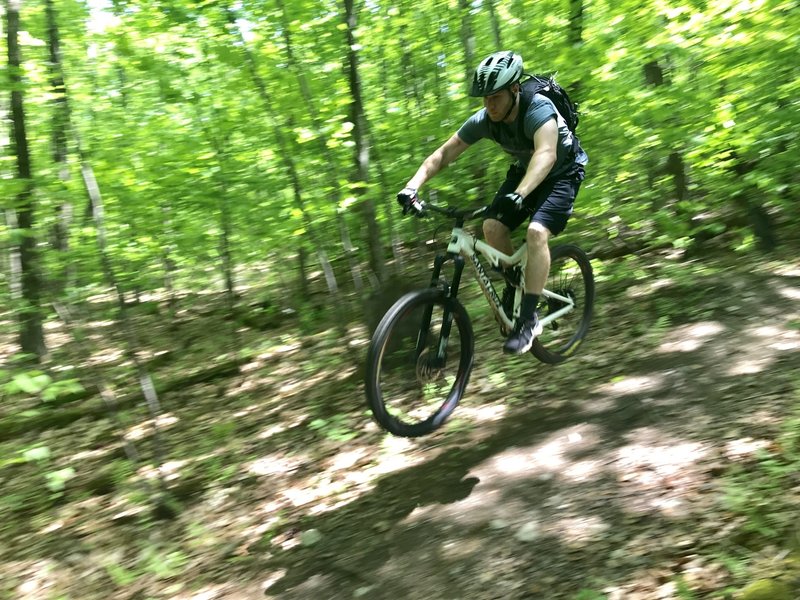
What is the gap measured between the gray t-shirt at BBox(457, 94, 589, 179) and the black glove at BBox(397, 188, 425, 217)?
76cm

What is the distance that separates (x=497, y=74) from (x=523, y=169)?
34.3 inches

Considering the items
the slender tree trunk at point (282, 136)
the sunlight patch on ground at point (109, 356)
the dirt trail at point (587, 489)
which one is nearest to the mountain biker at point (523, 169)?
the dirt trail at point (587, 489)

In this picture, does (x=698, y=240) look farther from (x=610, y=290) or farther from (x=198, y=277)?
(x=198, y=277)

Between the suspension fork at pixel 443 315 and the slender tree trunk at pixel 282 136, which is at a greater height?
the slender tree trunk at pixel 282 136

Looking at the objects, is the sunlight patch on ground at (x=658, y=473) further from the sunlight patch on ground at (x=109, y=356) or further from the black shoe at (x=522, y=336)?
the sunlight patch on ground at (x=109, y=356)

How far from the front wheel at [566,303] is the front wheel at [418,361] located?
877 millimetres

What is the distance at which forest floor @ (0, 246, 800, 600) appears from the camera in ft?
7.63

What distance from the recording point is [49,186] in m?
4.32

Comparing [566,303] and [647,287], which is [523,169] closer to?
[566,303]

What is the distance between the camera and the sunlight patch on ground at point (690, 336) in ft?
13.6

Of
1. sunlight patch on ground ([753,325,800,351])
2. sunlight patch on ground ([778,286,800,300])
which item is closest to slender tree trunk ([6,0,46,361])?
sunlight patch on ground ([753,325,800,351])

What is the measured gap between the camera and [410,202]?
336 cm

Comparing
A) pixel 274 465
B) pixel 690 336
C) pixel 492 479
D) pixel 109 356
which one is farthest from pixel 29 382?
pixel 109 356

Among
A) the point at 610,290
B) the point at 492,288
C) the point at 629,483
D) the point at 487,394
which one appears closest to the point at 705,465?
the point at 629,483
